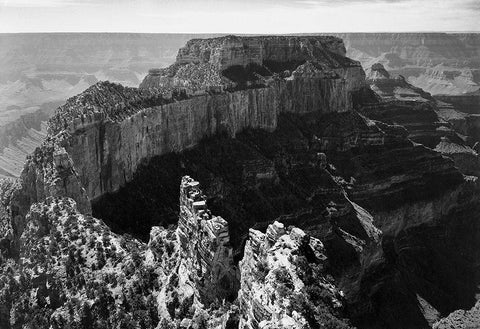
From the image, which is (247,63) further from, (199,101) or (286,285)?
(286,285)

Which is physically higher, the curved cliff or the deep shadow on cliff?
the curved cliff

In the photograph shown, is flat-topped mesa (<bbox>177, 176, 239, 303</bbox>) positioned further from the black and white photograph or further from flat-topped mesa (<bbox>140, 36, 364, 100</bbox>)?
flat-topped mesa (<bbox>140, 36, 364, 100</bbox>)

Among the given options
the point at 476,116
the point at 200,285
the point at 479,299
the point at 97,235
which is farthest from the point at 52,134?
the point at 476,116

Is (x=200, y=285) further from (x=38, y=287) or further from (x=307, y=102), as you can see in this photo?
(x=307, y=102)

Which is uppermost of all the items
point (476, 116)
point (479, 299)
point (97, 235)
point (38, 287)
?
point (97, 235)

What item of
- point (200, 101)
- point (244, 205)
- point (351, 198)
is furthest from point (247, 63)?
point (244, 205)

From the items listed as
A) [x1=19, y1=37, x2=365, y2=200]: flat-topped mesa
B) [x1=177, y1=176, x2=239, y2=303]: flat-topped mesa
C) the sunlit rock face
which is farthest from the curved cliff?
[x1=177, y1=176, x2=239, y2=303]: flat-topped mesa
